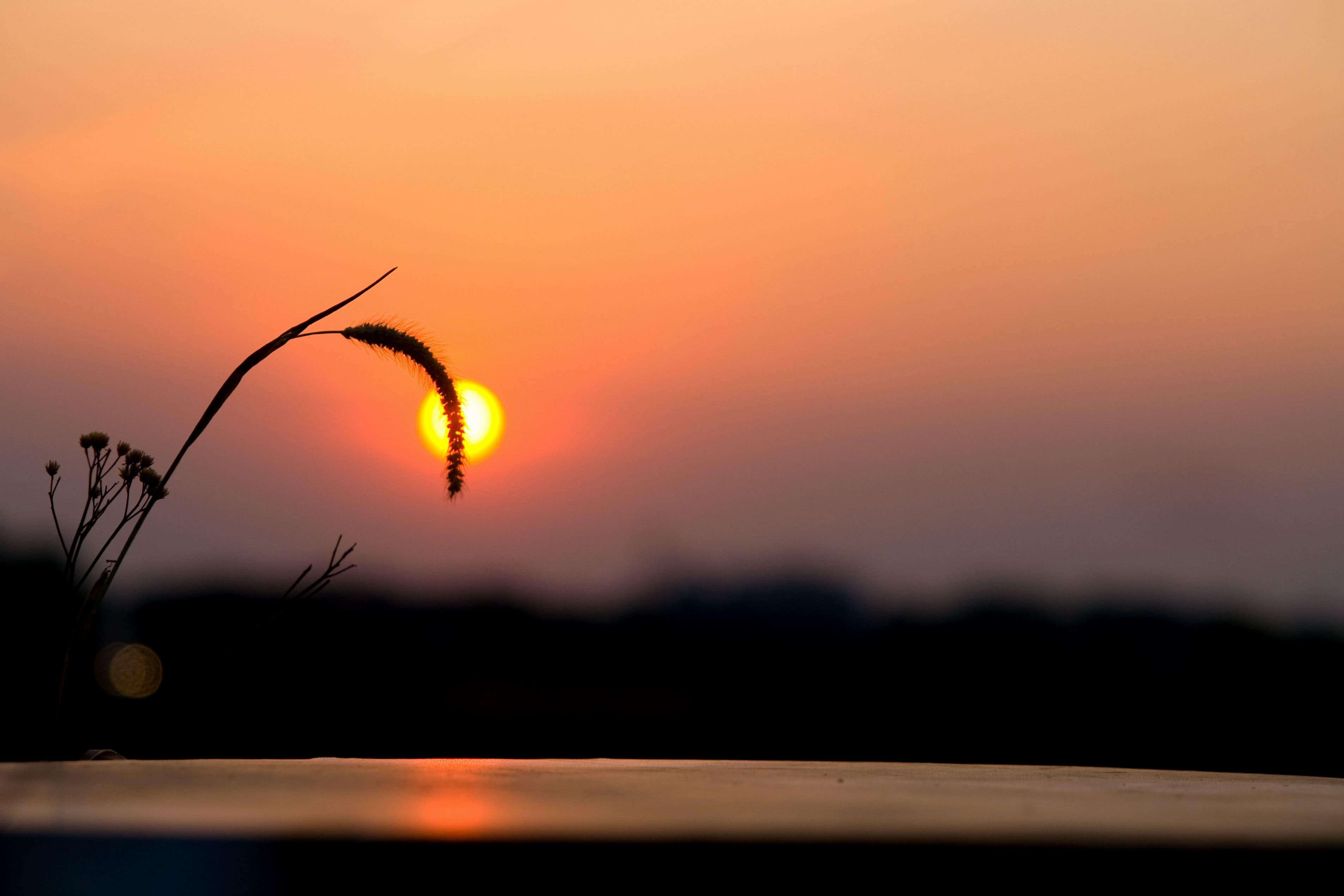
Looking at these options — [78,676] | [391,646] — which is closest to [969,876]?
[78,676]

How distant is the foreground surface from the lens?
7.59 ft

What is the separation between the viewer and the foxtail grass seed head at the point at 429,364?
5.05 m

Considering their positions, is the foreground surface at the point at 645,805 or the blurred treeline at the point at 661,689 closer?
the foreground surface at the point at 645,805

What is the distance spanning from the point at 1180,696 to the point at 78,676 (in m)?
15.1

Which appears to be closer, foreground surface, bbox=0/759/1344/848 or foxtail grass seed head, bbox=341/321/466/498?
foreground surface, bbox=0/759/1344/848

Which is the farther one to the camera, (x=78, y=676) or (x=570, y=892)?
(x=78, y=676)

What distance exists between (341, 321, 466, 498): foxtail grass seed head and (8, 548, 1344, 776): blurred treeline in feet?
2.87

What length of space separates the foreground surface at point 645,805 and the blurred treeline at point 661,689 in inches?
56.3

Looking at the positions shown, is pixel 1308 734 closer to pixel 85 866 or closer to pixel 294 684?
pixel 294 684

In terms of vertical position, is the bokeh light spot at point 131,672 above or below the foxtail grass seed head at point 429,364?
below

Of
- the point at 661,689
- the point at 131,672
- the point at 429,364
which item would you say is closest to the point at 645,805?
the point at 429,364

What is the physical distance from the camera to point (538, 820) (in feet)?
8.27

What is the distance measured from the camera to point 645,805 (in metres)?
3.08

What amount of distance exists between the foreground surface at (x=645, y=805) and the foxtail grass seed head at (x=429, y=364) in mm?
1118
